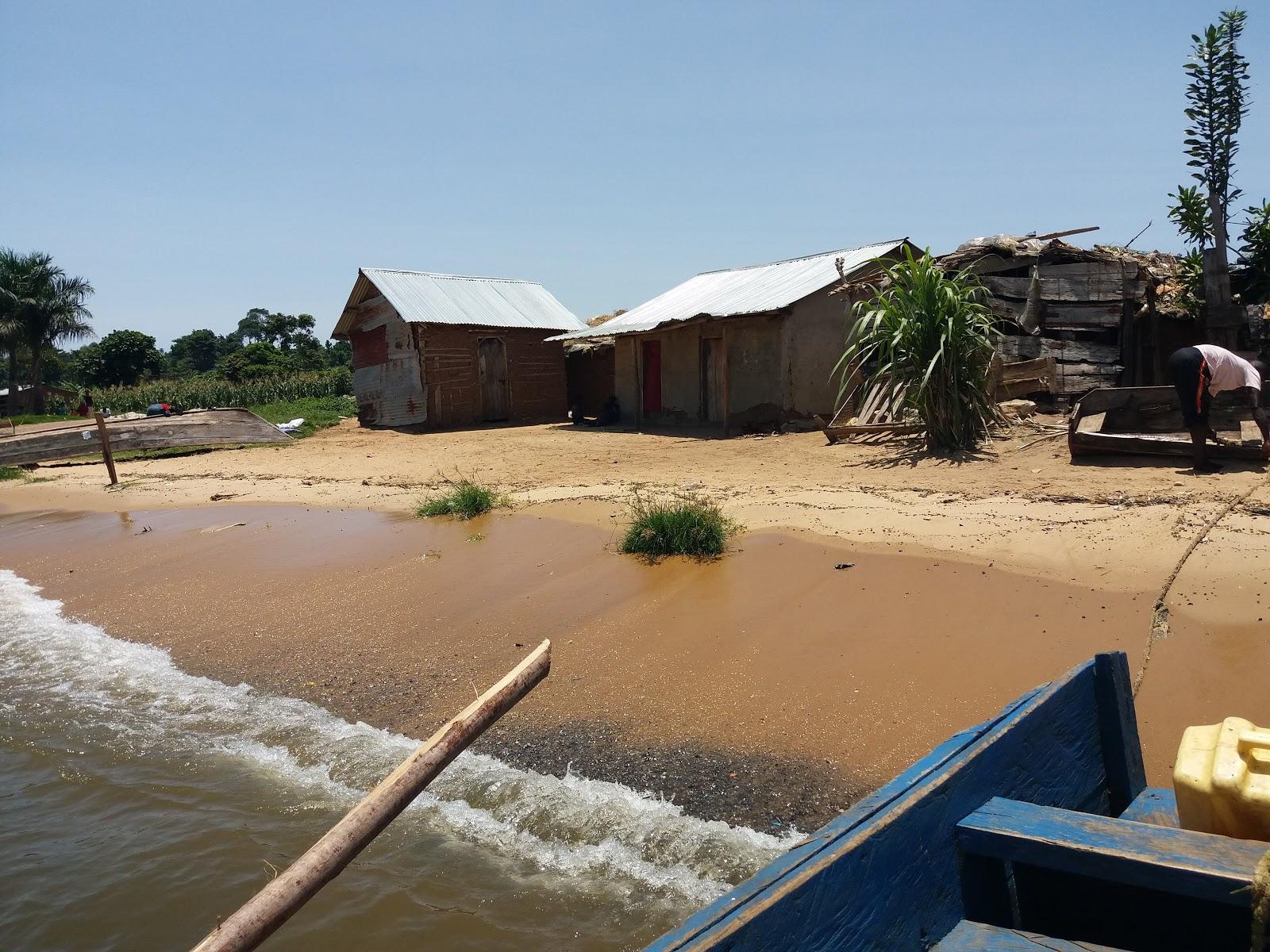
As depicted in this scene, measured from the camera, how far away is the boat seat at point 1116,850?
1662 mm

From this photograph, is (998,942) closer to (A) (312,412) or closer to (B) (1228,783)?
(B) (1228,783)

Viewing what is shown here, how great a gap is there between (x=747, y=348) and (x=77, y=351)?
142 ft

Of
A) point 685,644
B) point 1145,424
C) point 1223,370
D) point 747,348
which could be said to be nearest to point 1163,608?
point 685,644

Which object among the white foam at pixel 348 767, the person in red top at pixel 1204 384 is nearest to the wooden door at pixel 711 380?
the person in red top at pixel 1204 384

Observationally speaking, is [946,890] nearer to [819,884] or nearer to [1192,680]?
[819,884]

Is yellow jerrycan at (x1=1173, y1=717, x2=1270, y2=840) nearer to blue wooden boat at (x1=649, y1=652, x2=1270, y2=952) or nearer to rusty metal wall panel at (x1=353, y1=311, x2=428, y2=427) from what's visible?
blue wooden boat at (x1=649, y1=652, x2=1270, y2=952)

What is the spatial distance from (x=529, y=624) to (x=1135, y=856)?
15.8ft

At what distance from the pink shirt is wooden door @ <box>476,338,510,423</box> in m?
16.0

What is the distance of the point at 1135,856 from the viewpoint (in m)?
1.73

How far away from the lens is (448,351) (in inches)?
842

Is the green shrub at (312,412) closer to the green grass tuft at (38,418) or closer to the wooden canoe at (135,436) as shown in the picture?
the wooden canoe at (135,436)

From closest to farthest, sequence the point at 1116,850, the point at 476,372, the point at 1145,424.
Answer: the point at 1116,850, the point at 1145,424, the point at 476,372

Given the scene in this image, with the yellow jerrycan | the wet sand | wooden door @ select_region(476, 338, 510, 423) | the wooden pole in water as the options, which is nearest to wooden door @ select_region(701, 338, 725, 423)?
wooden door @ select_region(476, 338, 510, 423)

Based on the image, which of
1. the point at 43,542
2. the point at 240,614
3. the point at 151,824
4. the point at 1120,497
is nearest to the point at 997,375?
the point at 1120,497
